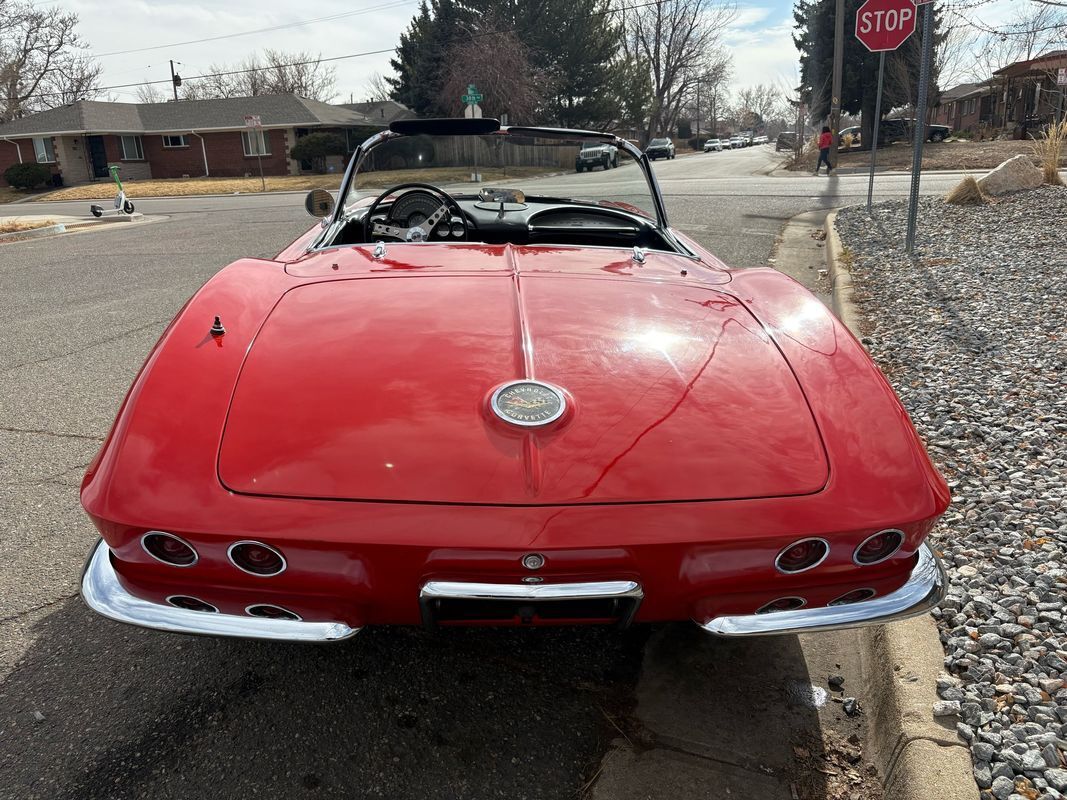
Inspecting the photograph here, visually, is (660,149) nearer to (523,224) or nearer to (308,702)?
(523,224)

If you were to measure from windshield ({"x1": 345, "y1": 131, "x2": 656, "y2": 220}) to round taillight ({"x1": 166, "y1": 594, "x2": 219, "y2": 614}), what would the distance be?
2209 mm

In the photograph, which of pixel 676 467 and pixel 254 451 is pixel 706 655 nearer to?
pixel 676 467

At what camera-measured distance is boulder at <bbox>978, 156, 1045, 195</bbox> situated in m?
10.6

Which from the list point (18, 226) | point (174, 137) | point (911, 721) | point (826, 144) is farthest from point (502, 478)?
point (174, 137)

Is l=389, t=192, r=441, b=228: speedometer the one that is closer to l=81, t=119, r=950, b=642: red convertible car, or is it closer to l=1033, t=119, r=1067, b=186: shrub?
l=81, t=119, r=950, b=642: red convertible car

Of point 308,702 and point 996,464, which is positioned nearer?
point 308,702

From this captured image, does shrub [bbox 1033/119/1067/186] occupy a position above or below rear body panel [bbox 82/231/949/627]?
above

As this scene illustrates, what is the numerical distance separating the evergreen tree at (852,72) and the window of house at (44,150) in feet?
119

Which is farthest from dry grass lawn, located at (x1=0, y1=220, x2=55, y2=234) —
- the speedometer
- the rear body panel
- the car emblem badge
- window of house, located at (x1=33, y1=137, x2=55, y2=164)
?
window of house, located at (x1=33, y1=137, x2=55, y2=164)

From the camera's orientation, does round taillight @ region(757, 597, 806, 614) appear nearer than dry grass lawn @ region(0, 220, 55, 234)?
Yes

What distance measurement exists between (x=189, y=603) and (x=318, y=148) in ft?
129

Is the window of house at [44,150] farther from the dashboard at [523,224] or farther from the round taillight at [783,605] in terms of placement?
the round taillight at [783,605]

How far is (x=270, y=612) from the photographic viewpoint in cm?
160

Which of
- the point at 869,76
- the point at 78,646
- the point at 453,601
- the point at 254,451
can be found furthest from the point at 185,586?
the point at 869,76
